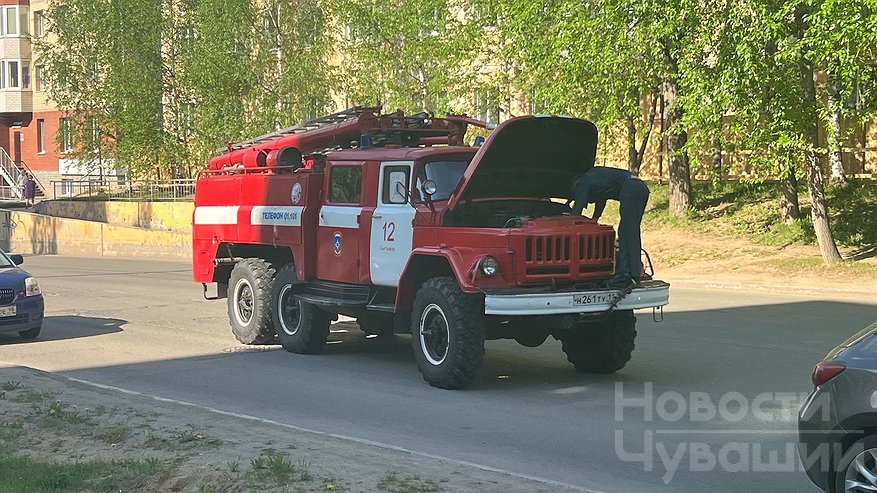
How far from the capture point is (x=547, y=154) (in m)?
12.3

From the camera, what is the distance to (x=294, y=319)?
47.6 ft

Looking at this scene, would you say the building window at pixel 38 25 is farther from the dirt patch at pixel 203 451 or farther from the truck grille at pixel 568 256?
the truck grille at pixel 568 256

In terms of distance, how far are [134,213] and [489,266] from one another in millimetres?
34557

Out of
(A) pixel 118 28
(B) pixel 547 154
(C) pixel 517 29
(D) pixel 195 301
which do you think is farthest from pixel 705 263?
(A) pixel 118 28

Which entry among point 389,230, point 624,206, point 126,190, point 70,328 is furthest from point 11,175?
point 624,206

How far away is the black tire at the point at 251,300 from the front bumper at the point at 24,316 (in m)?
2.77

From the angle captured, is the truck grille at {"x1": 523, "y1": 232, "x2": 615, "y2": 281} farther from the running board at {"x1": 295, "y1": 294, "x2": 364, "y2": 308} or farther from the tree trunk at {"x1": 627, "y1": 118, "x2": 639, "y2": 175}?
the tree trunk at {"x1": 627, "y1": 118, "x2": 639, "y2": 175}

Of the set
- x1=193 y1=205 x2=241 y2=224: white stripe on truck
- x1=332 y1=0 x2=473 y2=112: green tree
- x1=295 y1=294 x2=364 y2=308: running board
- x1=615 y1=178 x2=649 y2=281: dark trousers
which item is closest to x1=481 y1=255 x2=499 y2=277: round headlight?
x1=615 y1=178 x2=649 y2=281: dark trousers

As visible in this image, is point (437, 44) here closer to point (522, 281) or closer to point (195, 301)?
point (195, 301)

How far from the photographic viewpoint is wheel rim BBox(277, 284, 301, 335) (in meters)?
14.4

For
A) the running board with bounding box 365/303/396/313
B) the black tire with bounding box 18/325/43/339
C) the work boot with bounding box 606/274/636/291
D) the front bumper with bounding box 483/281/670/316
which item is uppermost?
the work boot with bounding box 606/274/636/291

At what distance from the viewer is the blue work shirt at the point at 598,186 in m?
11.8

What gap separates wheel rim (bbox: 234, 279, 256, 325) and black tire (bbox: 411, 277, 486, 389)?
14.0ft

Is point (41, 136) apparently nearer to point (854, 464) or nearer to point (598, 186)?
point (598, 186)
